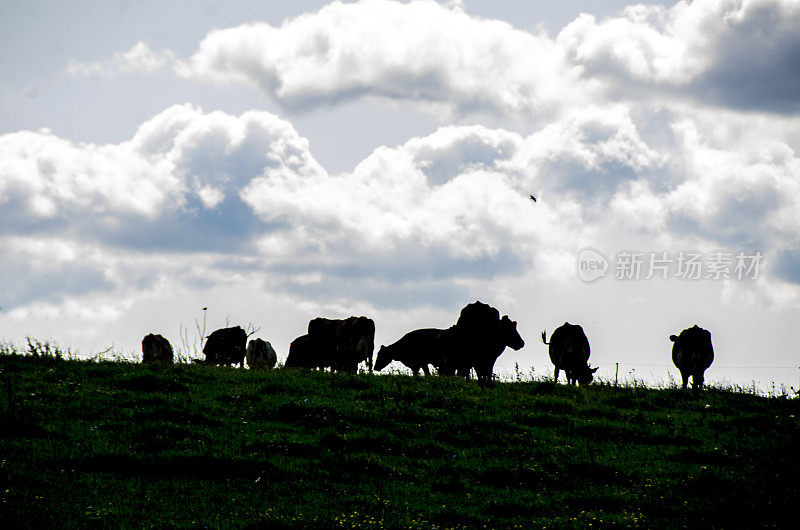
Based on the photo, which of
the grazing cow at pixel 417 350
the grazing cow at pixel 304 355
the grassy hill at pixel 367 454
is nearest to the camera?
the grassy hill at pixel 367 454

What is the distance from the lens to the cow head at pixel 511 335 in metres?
29.5

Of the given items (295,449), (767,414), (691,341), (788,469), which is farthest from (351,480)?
(691,341)

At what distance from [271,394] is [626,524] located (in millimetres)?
10135

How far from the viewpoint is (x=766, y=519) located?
1156 centimetres

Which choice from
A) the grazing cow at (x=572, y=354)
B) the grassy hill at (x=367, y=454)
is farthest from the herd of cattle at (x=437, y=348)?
the grassy hill at (x=367, y=454)

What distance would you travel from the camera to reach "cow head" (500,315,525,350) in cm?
2955

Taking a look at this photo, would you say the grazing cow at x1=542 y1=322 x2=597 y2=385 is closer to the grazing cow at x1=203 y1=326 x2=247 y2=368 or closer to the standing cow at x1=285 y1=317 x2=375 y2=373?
the standing cow at x1=285 y1=317 x2=375 y2=373

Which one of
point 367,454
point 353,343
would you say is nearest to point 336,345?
point 353,343

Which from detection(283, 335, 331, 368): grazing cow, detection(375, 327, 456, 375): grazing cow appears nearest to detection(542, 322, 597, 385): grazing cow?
detection(375, 327, 456, 375): grazing cow

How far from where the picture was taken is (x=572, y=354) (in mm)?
28953

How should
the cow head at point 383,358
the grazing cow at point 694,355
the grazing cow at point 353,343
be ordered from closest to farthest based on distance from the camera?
the grazing cow at point 694,355, the grazing cow at point 353,343, the cow head at point 383,358

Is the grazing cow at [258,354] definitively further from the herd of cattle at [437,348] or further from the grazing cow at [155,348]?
the grazing cow at [155,348]

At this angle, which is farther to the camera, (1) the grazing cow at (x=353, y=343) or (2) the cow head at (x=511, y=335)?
(1) the grazing cow at (x=353, y=343)

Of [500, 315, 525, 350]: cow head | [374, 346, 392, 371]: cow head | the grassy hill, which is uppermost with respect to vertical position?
[500, 315, 525, 350]: cow head
